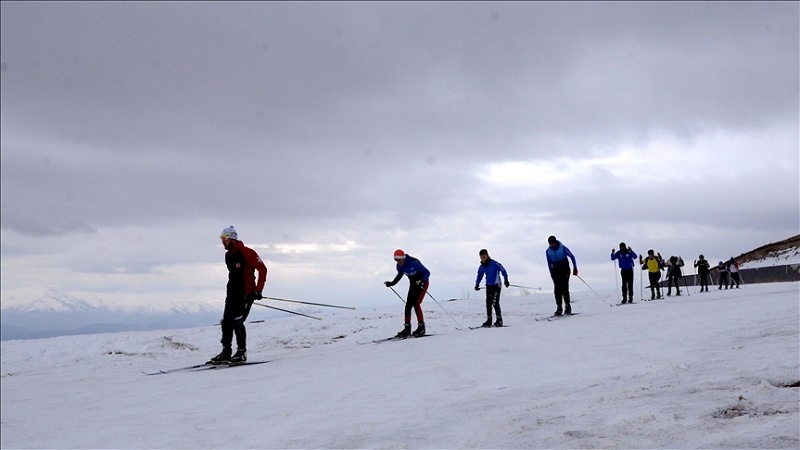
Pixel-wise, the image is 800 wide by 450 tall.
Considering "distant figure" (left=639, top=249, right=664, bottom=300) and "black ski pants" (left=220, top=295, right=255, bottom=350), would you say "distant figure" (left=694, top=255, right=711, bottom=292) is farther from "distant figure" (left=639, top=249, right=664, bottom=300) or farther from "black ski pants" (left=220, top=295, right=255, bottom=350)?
"black ski pants" (left=220, top=295, right=255, bottom=350)

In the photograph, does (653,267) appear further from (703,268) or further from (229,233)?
(229,233)

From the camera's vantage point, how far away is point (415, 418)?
19.8 ft

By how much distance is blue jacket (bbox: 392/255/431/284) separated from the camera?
1568 centimetres

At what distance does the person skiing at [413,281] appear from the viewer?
1556 centimetres

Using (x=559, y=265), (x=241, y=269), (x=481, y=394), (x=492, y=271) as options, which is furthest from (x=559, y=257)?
(x=481, y=394)

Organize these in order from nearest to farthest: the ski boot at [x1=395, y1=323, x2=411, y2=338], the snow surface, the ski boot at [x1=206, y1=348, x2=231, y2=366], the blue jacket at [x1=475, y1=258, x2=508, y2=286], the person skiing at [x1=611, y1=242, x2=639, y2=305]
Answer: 1. the snow surface
2. the ski boot at [x1=206, y1=348, x2=231, y2=366]
3. the ski boot at [x1=395, y1=323, x2=411, y2=338]
4. the blue jacket at [x1=475, y1=258, x2=508, y2=286]
5. the person skiing at [x1=611, y1=242, x2=639, y2=305]

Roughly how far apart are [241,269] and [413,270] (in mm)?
4758

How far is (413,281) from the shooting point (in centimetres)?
1566

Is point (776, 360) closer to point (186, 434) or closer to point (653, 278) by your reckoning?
point (186, 434)

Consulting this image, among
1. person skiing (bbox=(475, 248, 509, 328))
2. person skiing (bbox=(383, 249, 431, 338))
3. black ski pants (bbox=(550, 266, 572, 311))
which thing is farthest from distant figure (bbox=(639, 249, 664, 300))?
person skiing (bbox=(383, 249, 431, 338))

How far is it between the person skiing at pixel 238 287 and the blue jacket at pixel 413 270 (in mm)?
4235

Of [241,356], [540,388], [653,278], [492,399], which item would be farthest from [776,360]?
[653,278]

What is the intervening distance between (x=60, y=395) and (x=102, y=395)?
992 mm

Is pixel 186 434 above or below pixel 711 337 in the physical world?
below
